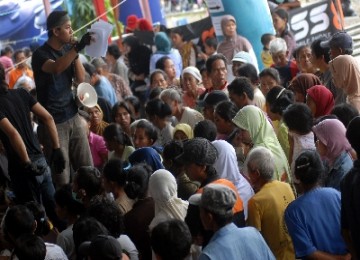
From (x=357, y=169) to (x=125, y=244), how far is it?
1.52m

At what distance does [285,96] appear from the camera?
8.66 meters

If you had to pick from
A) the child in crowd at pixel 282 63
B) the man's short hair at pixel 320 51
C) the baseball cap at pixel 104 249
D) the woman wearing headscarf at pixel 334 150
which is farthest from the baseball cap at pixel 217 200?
the child in crowd at pixel 282 63

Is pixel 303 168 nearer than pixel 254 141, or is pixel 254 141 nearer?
pixel 303 168

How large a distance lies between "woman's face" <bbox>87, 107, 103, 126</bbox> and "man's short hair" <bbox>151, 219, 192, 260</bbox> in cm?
463

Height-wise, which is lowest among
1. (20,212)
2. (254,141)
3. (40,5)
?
(40,5)

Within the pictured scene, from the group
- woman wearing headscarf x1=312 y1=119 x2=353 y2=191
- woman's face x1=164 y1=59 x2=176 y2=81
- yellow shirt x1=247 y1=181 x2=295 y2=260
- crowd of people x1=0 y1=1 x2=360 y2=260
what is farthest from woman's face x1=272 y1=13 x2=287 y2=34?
yellow shirt x1=247 y1=181 x2=295 y2=260

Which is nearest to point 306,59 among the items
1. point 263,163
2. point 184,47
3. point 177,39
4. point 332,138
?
point 332,138

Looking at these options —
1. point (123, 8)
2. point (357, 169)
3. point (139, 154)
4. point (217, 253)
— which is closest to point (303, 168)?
point (357, 169)

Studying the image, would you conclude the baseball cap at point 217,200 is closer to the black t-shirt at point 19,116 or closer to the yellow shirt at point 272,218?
the yellow shirt at point 272,218

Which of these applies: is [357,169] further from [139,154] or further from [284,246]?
[139,154]

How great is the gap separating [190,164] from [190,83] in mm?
4163

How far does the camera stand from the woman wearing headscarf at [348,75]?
8.70 metres

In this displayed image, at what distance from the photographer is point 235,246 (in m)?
5.34

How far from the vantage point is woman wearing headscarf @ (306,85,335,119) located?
323 inches
